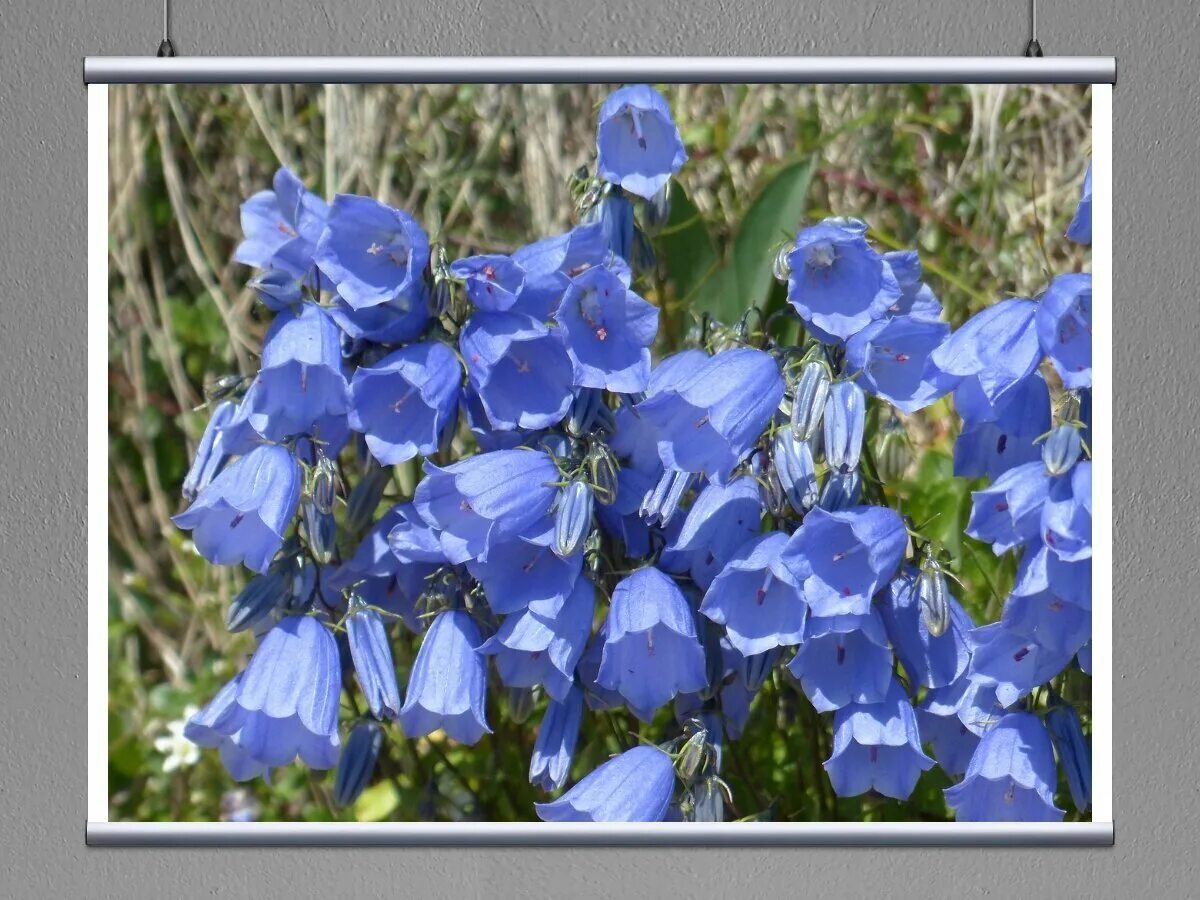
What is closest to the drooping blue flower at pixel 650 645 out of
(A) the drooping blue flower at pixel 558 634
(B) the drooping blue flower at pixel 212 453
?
(A) the drooping blue flower at pixel 558 634

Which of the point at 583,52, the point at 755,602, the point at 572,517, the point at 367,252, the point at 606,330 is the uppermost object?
the point at 583,52

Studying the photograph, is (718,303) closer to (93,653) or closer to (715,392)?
(715,392)

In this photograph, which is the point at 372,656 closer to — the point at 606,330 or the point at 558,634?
the point at 558,634

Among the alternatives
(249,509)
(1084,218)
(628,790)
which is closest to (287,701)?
(249,509)

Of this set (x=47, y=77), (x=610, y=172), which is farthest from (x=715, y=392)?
(x=47, y=77)

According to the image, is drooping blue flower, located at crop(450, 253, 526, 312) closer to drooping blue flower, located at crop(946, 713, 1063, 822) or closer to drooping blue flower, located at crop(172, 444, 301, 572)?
drooping blue flower, located at crop(172, 444, 301, 572)

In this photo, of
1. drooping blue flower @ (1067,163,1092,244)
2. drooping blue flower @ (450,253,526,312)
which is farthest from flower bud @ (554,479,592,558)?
drooping blue flower @ (1067,163,1092,244)
